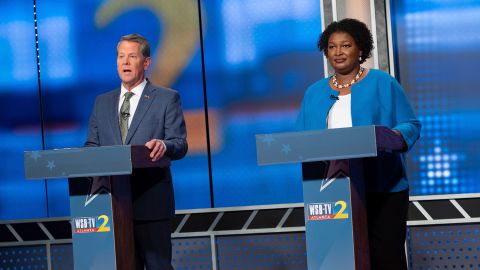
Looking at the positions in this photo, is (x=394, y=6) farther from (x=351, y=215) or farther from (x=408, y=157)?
(x=351, y=215)

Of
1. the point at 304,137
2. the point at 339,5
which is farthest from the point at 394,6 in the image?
the point at 304,137

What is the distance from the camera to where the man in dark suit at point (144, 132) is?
351 centimetres

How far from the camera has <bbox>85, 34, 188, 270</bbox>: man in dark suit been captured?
3508 millimetres

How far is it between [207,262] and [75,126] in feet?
4.39

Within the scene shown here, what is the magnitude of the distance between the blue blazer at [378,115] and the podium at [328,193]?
18cm

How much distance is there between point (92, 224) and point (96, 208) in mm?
67

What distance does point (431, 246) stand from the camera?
5246 millimetres

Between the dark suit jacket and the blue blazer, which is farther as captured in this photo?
the dark suit jacket

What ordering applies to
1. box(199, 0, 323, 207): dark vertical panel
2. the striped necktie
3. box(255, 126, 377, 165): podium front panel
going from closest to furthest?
box(255, 126, 377, 165): podium front panel < the striped necktie < box(199, 0, 323, 207): dark vertical panel

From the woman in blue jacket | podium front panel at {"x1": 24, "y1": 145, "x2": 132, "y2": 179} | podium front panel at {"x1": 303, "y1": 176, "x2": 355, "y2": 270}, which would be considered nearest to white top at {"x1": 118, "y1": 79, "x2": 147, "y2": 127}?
podium front panel at {"x1": 24, "y1": 145, "x2": 132, "y2": 179}

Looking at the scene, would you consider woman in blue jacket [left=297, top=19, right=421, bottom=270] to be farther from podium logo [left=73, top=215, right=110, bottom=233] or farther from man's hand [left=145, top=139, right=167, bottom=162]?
podium logo [left=73, top=215, right=110, bottom=233]

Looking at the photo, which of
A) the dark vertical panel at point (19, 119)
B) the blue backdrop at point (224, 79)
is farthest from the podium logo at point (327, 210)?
the dark vertical panel at point (19, 119)

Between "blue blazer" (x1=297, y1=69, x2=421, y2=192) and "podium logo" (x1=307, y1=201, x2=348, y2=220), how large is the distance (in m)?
0.27

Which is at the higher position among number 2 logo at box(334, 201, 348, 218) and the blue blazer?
the blue blazer
